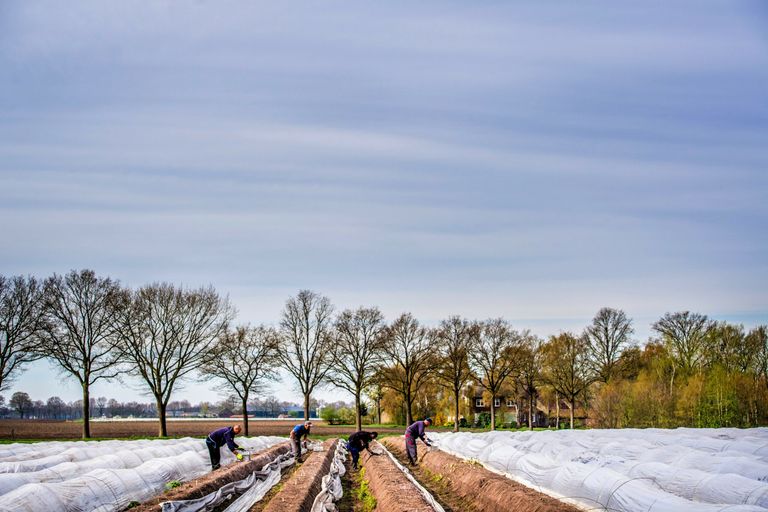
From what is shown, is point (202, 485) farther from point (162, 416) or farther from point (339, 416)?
point (339, 416)

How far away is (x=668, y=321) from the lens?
71125 millimetres

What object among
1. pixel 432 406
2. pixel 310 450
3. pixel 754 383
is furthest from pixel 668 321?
pixel 310 450

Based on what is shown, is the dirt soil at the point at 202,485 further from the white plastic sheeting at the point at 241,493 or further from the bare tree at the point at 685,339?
the bare tree at the point at 685,339

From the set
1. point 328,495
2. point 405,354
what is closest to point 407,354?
point 405,354

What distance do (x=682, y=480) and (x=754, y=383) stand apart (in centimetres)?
4920

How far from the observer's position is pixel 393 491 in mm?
16906

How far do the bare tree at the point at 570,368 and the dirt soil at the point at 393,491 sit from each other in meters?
54.2

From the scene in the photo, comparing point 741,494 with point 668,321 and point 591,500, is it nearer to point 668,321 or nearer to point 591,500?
point 591,500

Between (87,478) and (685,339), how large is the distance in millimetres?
66739

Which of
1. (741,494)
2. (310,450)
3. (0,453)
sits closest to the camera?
(741,494)

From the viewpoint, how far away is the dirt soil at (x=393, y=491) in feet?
48.3

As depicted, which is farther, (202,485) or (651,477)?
(202,485)

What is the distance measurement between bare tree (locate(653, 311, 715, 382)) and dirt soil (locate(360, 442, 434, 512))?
5132 cm

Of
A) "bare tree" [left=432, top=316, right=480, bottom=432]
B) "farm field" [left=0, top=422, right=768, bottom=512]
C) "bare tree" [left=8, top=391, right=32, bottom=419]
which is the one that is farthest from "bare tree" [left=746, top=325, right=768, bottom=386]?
"bare tree" [left=8, top=391, right=32, bottom=419]
